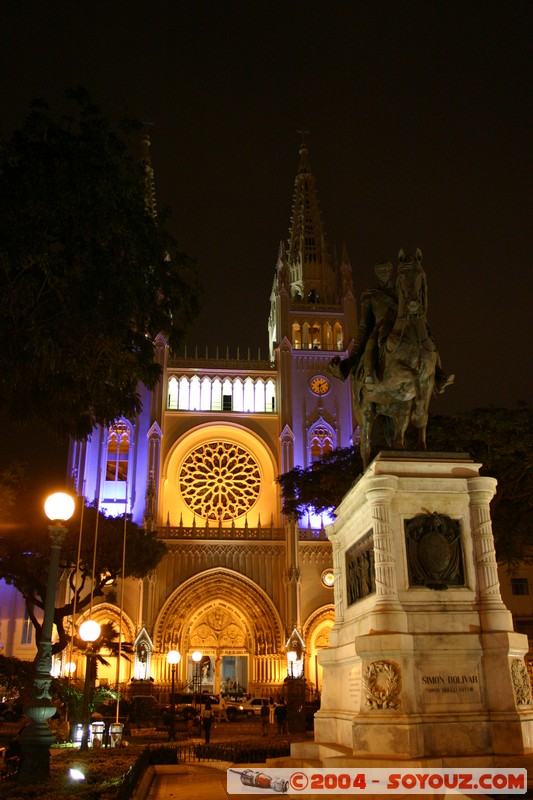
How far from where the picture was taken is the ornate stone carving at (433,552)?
7855 mm

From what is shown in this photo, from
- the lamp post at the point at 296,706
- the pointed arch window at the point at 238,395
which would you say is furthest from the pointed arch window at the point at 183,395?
the lamp post at the point at 296,706

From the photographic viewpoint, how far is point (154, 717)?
84.1 feet

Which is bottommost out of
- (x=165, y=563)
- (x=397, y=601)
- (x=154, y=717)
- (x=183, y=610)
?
(x=154, y=717)

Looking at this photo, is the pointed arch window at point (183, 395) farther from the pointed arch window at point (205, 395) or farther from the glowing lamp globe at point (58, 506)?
the glowing lamp globe at point (58, 506)

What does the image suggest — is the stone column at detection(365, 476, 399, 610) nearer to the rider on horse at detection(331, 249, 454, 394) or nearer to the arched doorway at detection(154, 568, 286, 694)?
the rider on horse at detection(331, 249, 454, 394)

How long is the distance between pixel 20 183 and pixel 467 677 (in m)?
9.19

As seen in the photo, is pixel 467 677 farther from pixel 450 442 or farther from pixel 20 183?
pixel 450 442

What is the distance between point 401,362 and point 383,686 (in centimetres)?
375

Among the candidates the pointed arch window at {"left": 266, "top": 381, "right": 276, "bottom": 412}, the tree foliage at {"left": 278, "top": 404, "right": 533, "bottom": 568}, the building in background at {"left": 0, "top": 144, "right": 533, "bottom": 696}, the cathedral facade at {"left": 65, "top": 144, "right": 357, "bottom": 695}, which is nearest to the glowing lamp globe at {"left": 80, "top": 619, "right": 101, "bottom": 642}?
the tree foliage at {"left": 278, "top": 404, "right": 533, "bottom": 568}

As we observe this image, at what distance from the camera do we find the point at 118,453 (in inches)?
1567

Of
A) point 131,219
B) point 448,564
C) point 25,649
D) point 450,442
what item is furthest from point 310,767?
point 25,649

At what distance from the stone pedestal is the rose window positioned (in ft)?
103

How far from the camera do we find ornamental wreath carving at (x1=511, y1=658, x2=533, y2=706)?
24.0ft

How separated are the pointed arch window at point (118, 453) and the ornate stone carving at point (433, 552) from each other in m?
32.7
